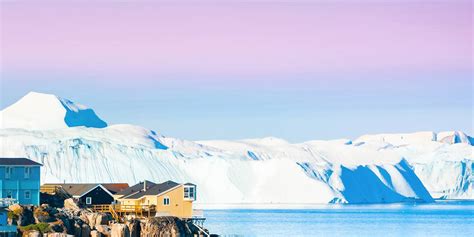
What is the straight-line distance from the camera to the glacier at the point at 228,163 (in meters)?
119

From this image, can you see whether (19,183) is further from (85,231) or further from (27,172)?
(85,231)

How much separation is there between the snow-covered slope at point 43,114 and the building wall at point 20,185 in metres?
94.6

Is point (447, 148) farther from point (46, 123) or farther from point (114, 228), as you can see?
point (114, 228)

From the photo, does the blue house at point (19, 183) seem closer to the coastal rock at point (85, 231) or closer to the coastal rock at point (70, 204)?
the coastal rock at point (70, 204)

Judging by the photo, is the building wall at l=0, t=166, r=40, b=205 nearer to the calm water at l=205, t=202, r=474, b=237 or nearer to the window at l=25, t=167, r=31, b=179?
the window at l=25, t=167, r=31, b=179

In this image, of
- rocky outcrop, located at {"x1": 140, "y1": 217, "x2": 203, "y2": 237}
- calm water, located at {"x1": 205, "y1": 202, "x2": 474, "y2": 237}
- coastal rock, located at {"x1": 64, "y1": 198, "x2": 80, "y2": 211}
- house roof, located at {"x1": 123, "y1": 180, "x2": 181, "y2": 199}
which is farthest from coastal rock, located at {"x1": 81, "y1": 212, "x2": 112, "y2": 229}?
calm water, located at {"x1": 205, "y1": 202, "x2": 474, "y2": 237}

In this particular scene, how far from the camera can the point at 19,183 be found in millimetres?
48469

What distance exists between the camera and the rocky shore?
4400 centimetres

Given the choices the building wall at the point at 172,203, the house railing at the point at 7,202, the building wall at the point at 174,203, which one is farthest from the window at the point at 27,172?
the building wall at the point at 174,203

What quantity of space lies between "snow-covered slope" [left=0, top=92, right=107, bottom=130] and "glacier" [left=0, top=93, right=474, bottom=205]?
0.39 feet

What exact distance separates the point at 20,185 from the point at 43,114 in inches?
3977

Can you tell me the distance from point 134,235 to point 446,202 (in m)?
126

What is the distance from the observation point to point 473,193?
17975 cm

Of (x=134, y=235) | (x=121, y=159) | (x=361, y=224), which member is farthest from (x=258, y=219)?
(x=134, y=235)
